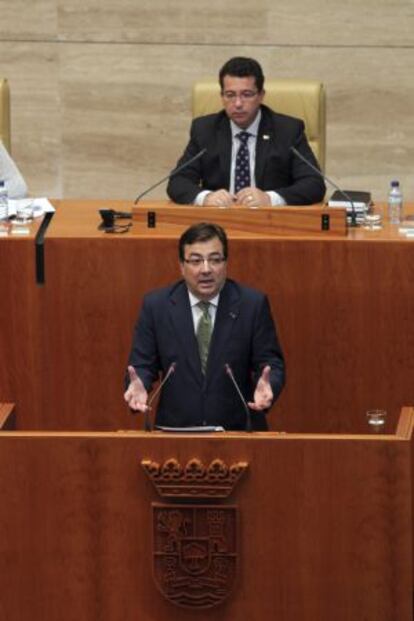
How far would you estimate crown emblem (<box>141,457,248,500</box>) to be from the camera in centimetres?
483

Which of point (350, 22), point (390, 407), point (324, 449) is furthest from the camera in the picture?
point (350, 22)

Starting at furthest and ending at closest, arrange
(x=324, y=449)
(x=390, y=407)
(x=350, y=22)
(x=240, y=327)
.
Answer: (x=350, y=22)
(x=390, y=407)
(x=240, y=327)
(x=324, y=449)

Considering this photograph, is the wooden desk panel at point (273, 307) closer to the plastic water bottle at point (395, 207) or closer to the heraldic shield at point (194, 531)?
the plastic water bottle at point (395, 207)

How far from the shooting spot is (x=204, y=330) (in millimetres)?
5793

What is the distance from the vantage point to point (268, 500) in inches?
192

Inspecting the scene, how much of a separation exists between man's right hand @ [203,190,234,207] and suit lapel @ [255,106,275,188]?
36cm

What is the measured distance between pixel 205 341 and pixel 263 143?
4.83ft

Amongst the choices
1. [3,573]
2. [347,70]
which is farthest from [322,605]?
[347,70]

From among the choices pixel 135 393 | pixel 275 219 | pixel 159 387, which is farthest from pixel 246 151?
pixel 135 393

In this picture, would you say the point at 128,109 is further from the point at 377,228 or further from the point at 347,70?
the point at 377,228

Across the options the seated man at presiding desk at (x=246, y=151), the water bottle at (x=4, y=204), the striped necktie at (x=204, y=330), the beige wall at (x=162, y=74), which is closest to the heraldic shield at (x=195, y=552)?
the striped necktie at (x=204, y=330)

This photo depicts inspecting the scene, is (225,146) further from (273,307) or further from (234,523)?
(234,523)

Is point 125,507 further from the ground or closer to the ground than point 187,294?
closer to the ground

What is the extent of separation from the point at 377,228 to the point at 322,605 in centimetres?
196
